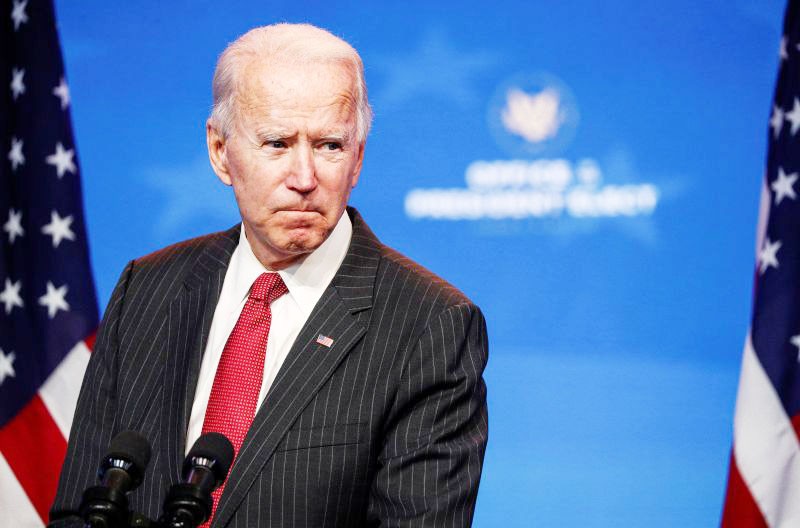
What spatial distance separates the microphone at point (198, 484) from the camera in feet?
4.29

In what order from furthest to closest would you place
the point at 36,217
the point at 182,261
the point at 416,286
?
1. the point at 36,217
2. the point at 182,261
3. the point at 416,286

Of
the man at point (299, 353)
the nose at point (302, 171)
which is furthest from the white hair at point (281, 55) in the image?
the nose at point (302, 171)

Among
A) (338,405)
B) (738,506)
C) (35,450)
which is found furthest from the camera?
(35,450)

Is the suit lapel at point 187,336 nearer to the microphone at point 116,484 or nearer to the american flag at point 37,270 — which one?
the microphone at point 116,484

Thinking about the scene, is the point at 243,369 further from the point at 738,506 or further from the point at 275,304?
the point at 738,506

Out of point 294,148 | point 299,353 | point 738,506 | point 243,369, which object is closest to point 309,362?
point 299,353

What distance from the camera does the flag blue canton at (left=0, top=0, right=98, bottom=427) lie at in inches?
168

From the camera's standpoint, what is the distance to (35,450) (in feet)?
13.9

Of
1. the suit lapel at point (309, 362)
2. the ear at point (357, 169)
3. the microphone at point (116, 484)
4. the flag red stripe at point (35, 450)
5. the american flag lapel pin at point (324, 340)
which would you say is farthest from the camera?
the flag red stripe at point (35, 450)

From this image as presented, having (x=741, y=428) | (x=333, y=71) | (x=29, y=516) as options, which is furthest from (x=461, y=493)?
(x=29, y=516)

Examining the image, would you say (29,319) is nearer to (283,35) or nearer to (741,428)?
Result: (283,35)

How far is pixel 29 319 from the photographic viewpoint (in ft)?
14.1

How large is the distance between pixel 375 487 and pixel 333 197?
1.95 ft

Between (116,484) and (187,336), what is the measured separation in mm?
782
